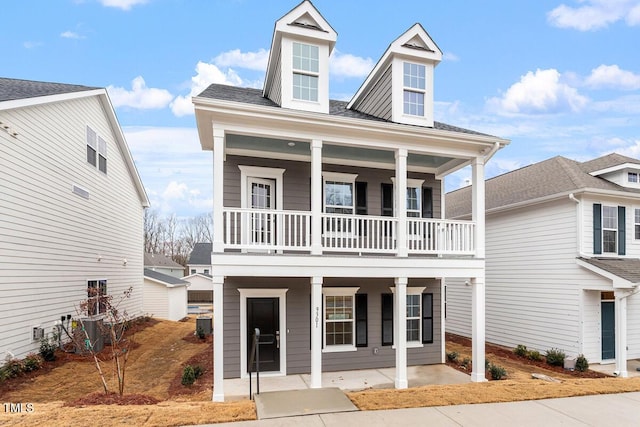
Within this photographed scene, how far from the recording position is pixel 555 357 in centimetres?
1090

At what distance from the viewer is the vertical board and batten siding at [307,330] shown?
29.0 feet

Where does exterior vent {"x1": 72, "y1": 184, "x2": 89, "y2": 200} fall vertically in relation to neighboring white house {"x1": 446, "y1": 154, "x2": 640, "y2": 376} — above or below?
above

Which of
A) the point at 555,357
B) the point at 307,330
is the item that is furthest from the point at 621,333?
the point at 307,330

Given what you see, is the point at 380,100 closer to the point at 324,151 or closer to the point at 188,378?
the point at 324,151

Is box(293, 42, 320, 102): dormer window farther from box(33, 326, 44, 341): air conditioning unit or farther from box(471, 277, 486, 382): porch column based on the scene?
box(33, 326, 44, 341): air conditioning unit

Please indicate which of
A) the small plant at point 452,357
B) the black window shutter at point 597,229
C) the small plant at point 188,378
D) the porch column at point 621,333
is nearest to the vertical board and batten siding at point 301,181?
the small plant at point 188,378

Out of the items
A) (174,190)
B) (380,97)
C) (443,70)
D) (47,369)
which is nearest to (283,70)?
(380,97)

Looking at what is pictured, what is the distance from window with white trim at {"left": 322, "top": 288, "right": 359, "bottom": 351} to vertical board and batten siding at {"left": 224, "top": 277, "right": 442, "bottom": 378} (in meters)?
0.19

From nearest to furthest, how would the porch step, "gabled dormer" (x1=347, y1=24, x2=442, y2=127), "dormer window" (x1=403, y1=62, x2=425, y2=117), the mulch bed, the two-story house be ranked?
1. the porch step
2. the two-story house
3. "gabled dormer" (x1=347, y1=24, x2=442, y2=127)
4. "dormer window" (x1=403, y1=62, x2=425, y2=117)
5. the mulch bed

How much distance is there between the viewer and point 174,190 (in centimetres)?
6216

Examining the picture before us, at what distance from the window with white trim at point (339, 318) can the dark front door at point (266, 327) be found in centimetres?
130

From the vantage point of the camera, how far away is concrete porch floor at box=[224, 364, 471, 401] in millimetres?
7934

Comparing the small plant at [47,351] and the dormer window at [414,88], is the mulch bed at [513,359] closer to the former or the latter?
the dormer window at [414,88]

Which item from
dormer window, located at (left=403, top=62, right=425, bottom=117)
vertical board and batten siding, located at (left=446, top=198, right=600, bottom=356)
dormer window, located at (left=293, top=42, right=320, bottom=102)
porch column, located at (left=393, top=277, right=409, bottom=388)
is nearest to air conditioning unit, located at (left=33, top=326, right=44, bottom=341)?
dormer window, located at (left=293, top=42, right=320, bottom=102)
